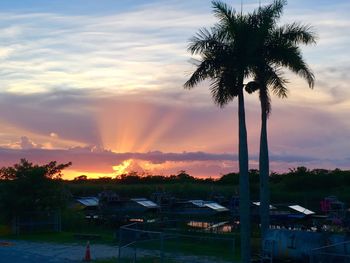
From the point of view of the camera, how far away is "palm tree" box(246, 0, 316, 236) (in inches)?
1243

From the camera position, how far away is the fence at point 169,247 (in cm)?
2617

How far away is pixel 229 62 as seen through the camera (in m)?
30.2

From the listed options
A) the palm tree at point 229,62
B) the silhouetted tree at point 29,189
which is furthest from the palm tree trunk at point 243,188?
the silhouetted tree at point 29,189

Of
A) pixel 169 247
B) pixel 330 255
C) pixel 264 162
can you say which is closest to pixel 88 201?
pixel 169 247

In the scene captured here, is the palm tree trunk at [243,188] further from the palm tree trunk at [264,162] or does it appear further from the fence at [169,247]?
the palm tree trunk at [264,162]

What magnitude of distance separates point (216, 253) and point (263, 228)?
99.3 inches

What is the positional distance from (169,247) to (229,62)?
9258 mm

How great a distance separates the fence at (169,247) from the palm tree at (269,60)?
7.91ft

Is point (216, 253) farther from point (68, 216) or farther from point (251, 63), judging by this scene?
point (68, 216)

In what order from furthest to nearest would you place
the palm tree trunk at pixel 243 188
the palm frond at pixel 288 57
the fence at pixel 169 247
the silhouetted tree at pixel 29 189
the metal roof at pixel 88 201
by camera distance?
the metal roof at pixel 88 201
the silhouetted tree at pixel 29 189
the palm frond at pixel 288 57
the palm tree trunk at pixel 243 188
the fence at pixel 169 247

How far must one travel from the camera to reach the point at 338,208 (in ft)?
138

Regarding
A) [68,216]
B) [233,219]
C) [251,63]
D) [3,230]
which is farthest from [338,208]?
[3,230]

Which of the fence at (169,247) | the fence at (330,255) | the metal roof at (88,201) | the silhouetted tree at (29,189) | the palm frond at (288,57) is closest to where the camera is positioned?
the fence at (330,255)

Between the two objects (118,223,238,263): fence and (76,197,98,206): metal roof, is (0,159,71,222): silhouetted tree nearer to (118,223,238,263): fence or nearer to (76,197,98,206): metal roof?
(76,197,98,206): metal roof
